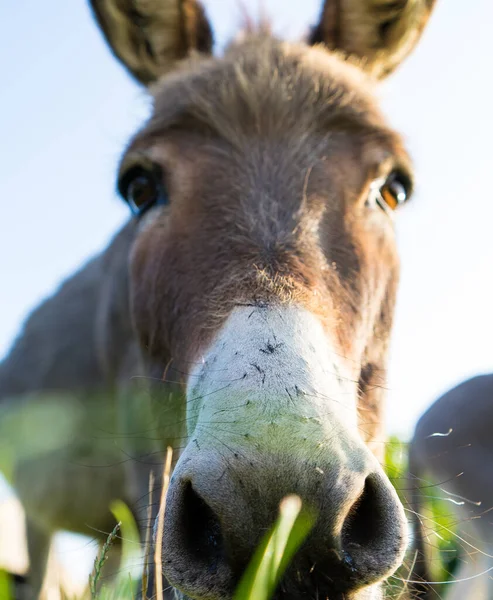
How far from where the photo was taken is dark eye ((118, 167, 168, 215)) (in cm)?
296

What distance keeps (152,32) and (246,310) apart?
2489 mm

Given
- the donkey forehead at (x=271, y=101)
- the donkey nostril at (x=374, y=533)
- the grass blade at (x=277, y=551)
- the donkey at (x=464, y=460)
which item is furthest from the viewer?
the donkey forehead at (x=271, y=101)

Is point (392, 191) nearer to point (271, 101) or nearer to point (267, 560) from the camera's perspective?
point (271, 101)

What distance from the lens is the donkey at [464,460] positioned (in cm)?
249

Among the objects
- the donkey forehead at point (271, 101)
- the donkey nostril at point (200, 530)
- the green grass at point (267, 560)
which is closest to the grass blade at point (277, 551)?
the green grass at point (267, 560)

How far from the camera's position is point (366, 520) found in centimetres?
153

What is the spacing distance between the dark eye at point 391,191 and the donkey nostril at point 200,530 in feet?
5.74

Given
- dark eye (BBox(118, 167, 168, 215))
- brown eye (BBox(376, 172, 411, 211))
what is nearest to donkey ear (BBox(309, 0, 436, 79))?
brown eye (BBox(376, 172, 411, 211))

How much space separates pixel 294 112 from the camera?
9.18ft

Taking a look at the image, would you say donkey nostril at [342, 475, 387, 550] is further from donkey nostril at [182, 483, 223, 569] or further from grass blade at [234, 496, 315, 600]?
donkey nostril at [182, 483, 223, 569]

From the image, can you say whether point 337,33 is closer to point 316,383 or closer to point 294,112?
point 294,112

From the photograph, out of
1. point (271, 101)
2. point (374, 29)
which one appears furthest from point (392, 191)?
point (374, 29)

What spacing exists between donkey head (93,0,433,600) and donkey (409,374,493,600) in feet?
0.84

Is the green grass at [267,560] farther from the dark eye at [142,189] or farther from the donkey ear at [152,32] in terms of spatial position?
the donkey ear at [152,32]
